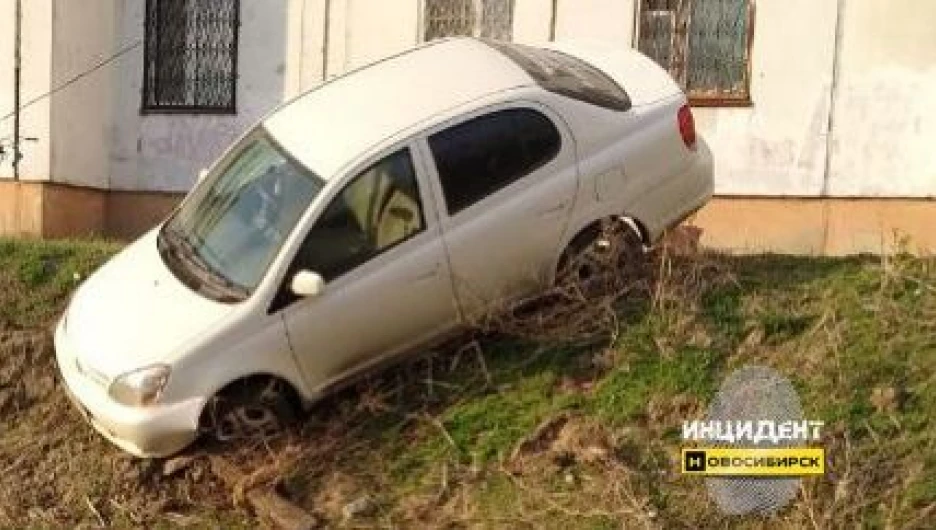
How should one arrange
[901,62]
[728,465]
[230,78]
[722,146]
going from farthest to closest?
[230,78]
[722,146]
[901,62]
[728,465]

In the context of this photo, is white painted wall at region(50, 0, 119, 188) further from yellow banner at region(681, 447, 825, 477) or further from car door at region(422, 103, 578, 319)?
yellow banner at region(681, 447, 825, 477)

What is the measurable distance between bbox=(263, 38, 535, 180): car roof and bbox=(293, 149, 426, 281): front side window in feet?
0.51

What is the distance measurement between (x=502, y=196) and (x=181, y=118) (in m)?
6.82

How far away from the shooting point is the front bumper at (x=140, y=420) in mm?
6055

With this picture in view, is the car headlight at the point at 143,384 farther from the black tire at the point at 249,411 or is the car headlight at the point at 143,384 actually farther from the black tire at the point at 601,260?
the black tire at the point at 601,260

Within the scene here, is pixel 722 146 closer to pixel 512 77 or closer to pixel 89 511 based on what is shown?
→ pixel 512 77

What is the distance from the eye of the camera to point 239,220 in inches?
260

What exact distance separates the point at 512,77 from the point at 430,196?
104cm

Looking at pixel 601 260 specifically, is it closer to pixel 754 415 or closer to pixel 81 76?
pixel 754 415

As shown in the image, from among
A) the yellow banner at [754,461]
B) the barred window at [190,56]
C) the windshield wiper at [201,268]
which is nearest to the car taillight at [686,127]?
the yellow banner at [754,461]

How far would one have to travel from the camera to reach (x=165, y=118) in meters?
12.6

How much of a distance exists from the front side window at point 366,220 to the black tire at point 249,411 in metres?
0.67

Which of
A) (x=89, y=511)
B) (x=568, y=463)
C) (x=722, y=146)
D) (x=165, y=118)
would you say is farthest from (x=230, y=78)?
(x=568, y=463)

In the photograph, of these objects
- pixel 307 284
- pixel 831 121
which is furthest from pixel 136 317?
pixel 831 121
